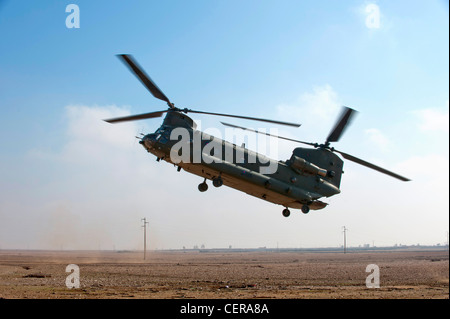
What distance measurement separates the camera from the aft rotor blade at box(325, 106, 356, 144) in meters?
23.3

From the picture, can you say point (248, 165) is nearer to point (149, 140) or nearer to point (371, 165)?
point (149, 140)

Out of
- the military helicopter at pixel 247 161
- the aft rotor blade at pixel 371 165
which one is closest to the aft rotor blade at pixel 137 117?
the military helicopter at pixel 247 161

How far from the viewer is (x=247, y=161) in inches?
887

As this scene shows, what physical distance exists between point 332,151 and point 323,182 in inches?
79.3

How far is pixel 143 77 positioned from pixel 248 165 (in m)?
7.15

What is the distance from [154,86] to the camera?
67.8 feet

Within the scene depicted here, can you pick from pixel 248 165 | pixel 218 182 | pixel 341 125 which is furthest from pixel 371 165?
pixel 218 182

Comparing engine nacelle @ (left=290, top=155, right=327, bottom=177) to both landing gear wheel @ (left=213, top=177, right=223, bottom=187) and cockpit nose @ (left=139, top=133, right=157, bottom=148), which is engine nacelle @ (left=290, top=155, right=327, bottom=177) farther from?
cockpit nose @ (left=139, top=133, right=157, bottom=148)

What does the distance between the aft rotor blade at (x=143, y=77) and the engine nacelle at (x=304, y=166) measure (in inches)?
301

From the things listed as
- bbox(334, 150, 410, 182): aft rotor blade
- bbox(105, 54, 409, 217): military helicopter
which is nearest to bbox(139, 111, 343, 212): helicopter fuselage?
bbox(105, 54, 409, 217): military helicopter

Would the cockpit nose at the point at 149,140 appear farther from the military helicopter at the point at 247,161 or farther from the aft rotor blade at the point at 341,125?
the aft rotor blade at the point at 341,125

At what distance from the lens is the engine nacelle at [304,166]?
78.0ft
